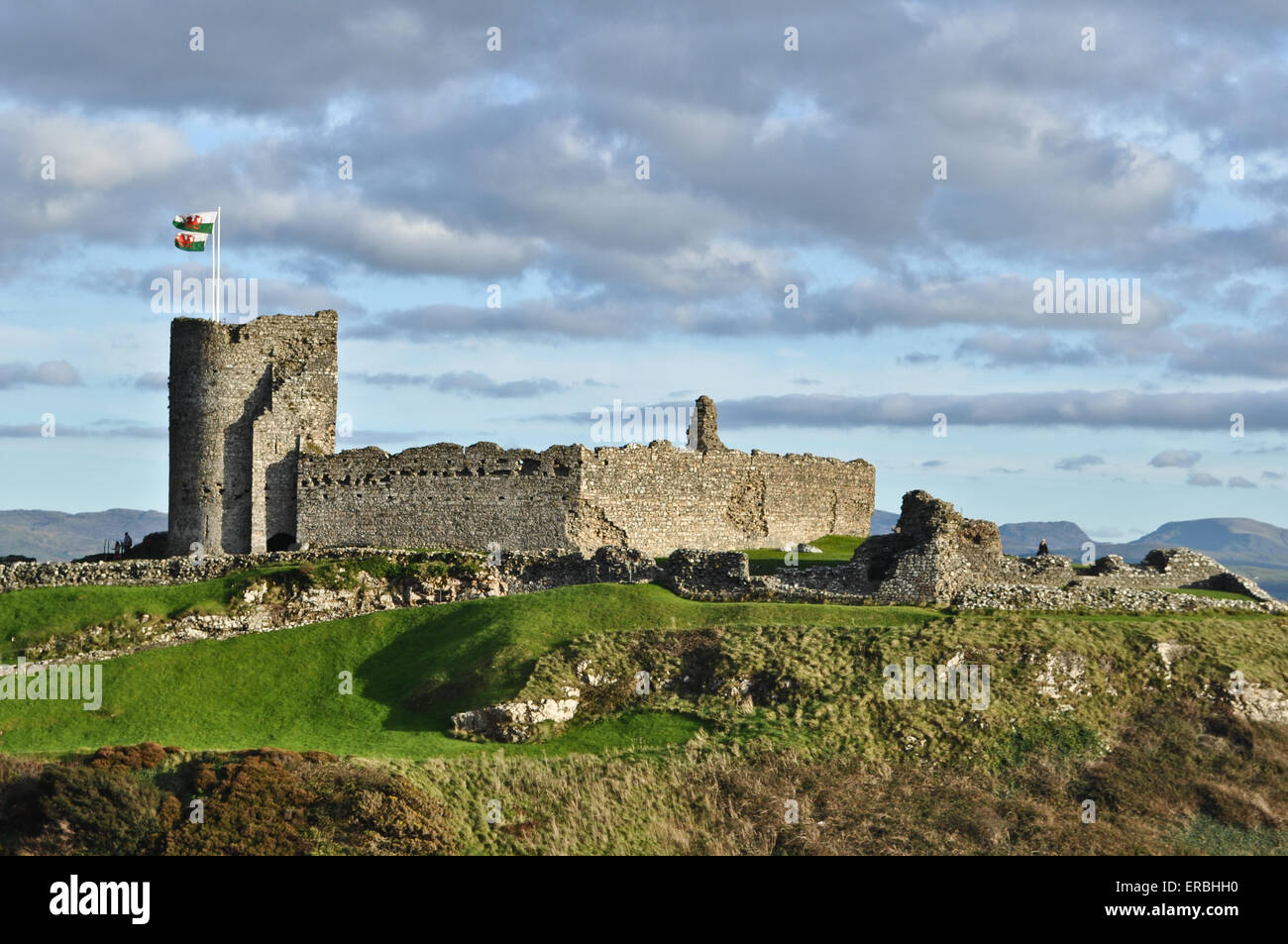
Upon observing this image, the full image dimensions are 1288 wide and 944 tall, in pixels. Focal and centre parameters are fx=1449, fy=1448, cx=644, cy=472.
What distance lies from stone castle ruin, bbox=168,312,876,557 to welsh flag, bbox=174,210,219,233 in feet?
11.4

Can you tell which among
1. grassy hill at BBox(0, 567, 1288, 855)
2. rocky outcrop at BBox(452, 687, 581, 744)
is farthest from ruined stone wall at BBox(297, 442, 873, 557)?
rocky outcrop at BBox(452, 687, 581, 744)

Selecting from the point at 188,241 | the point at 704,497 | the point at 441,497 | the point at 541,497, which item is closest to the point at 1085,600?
the point at 704,497

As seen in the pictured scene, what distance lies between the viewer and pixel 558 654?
35562mm

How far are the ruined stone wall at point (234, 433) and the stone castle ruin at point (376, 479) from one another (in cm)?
5

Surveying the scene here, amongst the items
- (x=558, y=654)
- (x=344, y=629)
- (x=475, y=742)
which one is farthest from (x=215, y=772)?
(x=344, y=629)

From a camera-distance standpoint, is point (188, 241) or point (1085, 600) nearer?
point (1085, 600)

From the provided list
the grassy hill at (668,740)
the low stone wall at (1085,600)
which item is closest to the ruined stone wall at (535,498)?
→ the grassy hill at (668,740)

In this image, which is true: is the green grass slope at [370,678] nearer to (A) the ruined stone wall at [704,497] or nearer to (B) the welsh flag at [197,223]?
(A) the ruined stone wall at [704,497]

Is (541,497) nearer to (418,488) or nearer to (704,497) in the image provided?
(418,488)

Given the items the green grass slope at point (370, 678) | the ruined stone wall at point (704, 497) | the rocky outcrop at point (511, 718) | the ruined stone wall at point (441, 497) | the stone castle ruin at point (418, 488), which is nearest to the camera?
the rocky outcrop at point (511, 718)

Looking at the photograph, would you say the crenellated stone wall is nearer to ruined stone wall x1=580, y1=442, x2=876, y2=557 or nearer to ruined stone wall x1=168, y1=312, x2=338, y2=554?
ruined stone wall x1=580, y1=442, x2=876, y2=557

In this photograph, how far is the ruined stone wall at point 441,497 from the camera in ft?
165

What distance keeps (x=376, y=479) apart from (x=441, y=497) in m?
2.83

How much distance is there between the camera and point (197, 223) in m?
53.9
